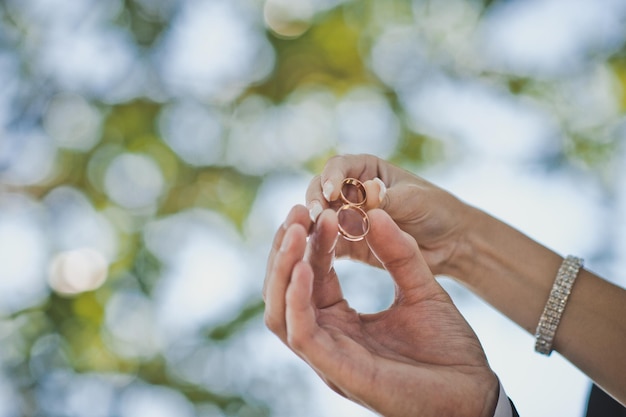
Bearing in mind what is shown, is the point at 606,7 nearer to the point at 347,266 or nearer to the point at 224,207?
the point at 347,266

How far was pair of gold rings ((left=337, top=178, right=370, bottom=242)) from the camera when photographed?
1.58m

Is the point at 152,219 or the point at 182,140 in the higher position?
the point at 182,140

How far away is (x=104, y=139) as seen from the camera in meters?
3.04

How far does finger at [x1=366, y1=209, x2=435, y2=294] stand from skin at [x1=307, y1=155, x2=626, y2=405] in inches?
5.9

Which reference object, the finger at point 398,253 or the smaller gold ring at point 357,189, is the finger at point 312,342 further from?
the smaller gold ring at point 357,189

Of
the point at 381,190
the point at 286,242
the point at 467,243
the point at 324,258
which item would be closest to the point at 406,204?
the point at 381,190

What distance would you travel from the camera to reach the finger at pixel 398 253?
54.9 inches

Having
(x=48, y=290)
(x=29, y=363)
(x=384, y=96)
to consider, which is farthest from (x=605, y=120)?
(x=29, y=363)

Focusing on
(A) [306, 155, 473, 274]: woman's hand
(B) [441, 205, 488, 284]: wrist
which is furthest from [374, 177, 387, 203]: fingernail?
(B) [441, 205, 488, 284]: wrist

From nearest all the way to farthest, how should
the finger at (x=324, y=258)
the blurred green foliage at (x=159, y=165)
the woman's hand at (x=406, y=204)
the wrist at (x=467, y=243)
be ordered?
the finger at (x=324, y=258), the woman's hand at (x=406, y=204), the wrist at (x=467, y=243), the blurred green foliage at (x=159, y=165)

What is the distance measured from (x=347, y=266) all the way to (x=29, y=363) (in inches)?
55.3

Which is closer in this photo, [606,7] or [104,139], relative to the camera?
[606,7]

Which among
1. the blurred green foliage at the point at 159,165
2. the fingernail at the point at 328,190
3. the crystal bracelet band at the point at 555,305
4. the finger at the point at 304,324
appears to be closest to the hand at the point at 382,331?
the finger at the point at 304,324

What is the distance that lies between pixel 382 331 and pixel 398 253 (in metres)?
0.17
